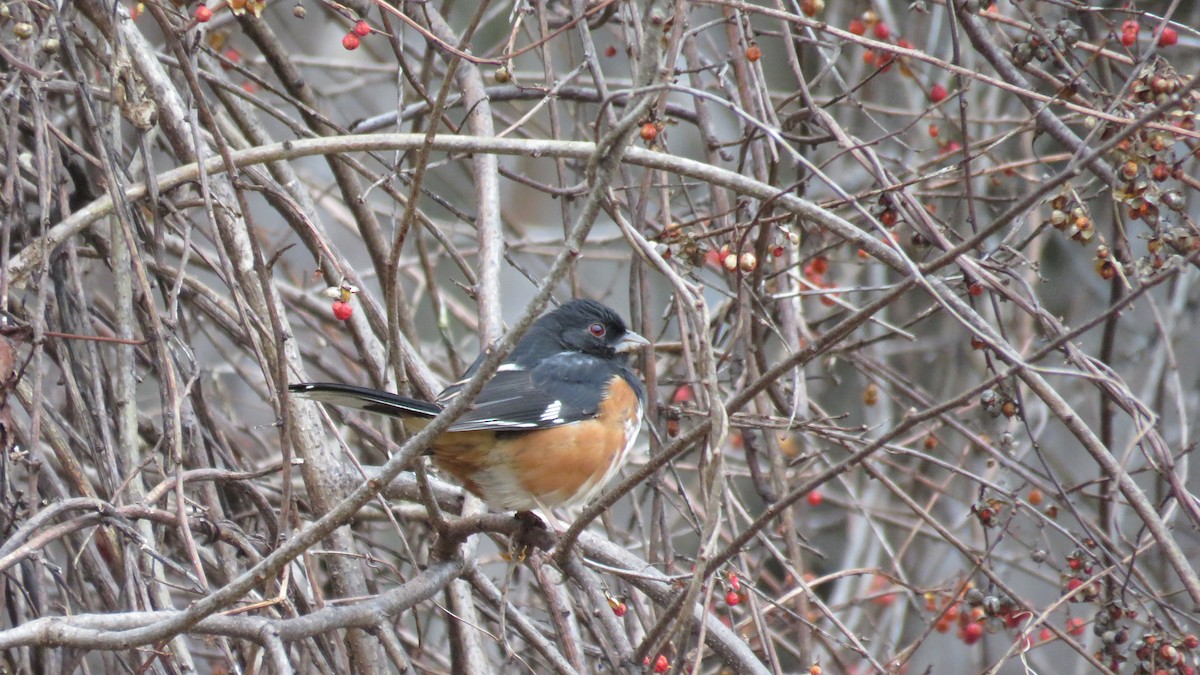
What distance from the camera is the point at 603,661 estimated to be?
2.83 meters

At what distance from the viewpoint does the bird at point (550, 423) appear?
9.15 ft

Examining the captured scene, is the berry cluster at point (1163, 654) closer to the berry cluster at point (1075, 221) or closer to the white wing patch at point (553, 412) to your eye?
the berry cluster at point (1075, 221)

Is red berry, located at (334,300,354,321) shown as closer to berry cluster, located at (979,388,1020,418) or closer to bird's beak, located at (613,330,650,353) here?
bird's beak, located at (613,330,650,353)

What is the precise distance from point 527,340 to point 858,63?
93.7 inches

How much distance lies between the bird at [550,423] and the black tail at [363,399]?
0.02 meters

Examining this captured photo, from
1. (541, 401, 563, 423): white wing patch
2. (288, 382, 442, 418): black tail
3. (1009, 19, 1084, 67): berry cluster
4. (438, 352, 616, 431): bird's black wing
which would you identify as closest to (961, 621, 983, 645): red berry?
(438, 352, 616, 431): bird's black wing

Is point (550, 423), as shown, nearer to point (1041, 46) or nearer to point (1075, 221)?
point (1075, 221)

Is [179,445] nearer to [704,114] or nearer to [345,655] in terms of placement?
[345,655]

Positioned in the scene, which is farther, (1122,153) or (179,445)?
(1122,153)

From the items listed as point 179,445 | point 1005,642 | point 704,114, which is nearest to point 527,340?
point 704,114

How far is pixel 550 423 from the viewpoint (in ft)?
9.64

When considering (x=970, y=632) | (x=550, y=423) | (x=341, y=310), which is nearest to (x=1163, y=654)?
(x=970, y=632)

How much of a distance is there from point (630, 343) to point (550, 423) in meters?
0.47

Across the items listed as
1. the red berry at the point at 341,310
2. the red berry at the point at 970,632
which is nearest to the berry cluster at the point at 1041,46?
the red berry at the point at 341,310
